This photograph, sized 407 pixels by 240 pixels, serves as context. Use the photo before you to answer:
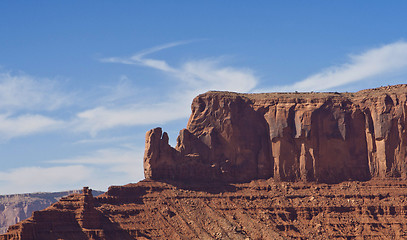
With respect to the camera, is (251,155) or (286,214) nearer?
(286,214)

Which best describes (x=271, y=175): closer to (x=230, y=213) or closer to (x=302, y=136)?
(x=302, y=136)

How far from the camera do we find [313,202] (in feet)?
436

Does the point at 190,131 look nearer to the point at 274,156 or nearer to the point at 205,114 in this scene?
the point at 205,114

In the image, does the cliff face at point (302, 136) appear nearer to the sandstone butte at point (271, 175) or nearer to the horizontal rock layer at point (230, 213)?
the sandstone butte at point (271, 175)

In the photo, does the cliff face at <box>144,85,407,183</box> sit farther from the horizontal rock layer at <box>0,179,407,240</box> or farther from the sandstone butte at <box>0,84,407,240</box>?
the horizontal rock layer at <box>0,179,407,240</box>

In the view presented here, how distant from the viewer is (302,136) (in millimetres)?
141125

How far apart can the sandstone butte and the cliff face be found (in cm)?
13

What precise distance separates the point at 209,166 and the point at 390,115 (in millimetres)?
25198

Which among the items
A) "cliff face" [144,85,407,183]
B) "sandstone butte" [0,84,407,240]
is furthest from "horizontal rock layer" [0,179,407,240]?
"cliff face" [144,85,407,183]

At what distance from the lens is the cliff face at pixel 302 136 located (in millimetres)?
140125

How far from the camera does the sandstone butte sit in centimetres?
12338

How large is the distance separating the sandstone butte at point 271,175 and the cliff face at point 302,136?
132 millimetres

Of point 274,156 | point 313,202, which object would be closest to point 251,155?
point 274,156

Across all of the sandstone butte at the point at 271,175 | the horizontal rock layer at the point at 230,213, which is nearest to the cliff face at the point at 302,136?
the sandstone butte at the point at 271,175
